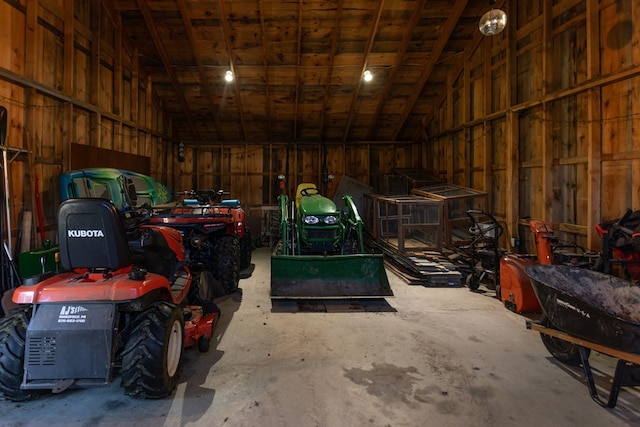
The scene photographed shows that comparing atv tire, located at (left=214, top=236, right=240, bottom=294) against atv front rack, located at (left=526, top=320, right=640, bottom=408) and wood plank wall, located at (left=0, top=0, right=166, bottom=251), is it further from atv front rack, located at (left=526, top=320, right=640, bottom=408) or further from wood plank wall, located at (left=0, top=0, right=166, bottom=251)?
atv front rack, located at (left=526, top=320, right=640, bottom=408)

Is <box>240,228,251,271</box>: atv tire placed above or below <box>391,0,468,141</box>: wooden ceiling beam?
below

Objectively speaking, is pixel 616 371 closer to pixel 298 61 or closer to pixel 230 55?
pixel 298 61

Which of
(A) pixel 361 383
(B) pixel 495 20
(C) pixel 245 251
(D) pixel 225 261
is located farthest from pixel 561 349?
(C) pixel 245 251

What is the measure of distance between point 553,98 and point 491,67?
81.2 inches

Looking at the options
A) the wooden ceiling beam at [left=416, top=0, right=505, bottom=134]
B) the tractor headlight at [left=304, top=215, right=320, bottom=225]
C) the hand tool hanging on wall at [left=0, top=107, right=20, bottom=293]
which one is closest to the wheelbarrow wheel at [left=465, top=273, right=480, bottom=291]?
the tractor headlight at [left=304, top=215, right=320, bottom=225]

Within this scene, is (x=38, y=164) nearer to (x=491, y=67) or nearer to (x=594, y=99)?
(x=594, y=99)

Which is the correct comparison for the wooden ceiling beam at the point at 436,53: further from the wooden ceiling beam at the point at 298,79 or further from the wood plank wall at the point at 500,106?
the wooden ceiling beam at the point at 298,79

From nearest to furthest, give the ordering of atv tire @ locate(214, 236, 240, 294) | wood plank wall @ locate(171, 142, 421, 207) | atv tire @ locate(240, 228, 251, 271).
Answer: atv tire @ locate(214, 236, 240, 294) → atv tire @ locate(240, 228, 251, 271) → wood plank wall @ locate(171, 142, 421, 207)

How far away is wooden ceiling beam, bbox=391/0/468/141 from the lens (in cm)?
635

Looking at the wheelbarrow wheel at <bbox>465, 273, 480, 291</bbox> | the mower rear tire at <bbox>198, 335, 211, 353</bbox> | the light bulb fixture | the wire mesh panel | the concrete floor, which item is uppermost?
the light bulb fixture

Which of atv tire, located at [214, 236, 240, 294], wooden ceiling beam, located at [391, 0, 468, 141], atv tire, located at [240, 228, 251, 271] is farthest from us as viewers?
wooden ceiling beam, located at [391, 0, 468, 141]

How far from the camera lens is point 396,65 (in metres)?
7.47

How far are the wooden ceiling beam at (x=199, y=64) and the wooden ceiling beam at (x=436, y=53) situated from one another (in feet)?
15.3

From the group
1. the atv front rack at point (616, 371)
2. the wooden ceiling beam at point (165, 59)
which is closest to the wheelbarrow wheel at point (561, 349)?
the atv front rack at point (616, 371)
